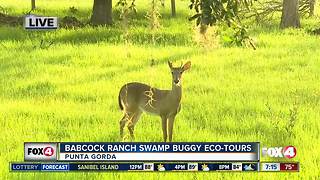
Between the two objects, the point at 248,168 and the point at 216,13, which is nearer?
the point at 216,13

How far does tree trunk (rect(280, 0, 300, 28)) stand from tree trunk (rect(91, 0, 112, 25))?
24.5 ft

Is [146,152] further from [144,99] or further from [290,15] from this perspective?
[290,15]

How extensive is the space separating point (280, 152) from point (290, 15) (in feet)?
62.7

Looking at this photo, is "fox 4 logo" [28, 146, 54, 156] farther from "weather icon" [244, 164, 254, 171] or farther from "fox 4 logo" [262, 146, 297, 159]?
"fox 4 logo" [262, 146, 297, 159]

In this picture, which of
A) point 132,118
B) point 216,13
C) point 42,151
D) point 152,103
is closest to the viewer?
point 216,13

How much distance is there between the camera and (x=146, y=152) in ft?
22.1

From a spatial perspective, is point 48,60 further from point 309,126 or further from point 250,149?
point 250,149

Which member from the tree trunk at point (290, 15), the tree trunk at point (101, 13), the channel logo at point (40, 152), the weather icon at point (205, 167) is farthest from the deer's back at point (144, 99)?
the tree trunk at point (290, 15)

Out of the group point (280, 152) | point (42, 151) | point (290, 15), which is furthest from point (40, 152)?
point (290, 15)

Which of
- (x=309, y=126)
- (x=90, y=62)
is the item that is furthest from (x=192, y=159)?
(x=90, y=62)

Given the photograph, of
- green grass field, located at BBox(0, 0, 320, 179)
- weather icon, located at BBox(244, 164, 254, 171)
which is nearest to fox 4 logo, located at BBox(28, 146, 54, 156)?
green grass field, located at BBox(0, 0, 320, 179)

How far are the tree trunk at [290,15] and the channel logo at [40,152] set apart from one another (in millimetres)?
20179

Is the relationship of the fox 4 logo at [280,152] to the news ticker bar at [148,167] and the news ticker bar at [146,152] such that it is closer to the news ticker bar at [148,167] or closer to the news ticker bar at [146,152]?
the news ticker bar at [148,167]

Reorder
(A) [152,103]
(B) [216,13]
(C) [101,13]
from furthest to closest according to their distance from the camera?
(C) [101,13] → (A) [152,103] → (B) [216,13]
